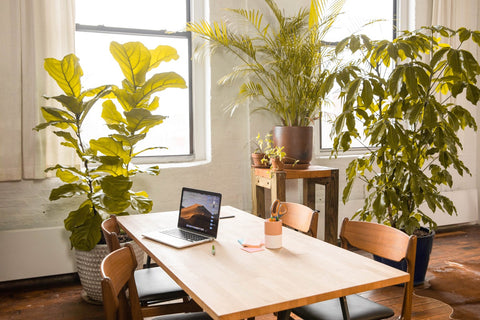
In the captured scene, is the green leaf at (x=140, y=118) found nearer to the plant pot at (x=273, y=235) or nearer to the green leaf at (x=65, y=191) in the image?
the green leaf at (x=65, y=191)

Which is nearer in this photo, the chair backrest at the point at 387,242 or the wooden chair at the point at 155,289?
the chair backrest at the point at 387,242

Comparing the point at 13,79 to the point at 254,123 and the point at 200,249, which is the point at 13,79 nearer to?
the point at 254,123

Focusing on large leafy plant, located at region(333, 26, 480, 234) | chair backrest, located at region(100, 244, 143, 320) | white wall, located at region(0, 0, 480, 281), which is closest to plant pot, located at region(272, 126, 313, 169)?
large leafy plant, located at region(333, 26, 480, 234)

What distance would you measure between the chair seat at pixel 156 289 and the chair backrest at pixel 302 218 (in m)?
0.74

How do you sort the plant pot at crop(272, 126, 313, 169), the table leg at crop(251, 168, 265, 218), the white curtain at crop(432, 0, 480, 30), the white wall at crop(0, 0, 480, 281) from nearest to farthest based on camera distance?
the white wall at crop(0, 0, 480, 281) < the plant pot at crop(272, 126, 313, 169) < the table leg at crop(251, 168, 265, 218) < the white curtain at crop(432, 0, 480, 30)

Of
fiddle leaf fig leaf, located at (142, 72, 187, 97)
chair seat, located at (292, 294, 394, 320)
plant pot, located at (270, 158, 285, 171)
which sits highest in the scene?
fiddle leaf fig leaf, located at (142, 72, 187, 97)

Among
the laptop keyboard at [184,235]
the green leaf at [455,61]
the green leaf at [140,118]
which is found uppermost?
the green leaf at [455,61]

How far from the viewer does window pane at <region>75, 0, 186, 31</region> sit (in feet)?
13.1

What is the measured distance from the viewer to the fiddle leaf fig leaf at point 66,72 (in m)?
3.19

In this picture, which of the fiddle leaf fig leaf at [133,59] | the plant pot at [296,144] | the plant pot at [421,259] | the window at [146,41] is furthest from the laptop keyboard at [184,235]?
the plant pot at [421,259]

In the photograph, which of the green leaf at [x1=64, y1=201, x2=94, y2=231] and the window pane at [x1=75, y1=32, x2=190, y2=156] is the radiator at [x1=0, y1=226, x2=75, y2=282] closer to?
the green leaf at [x1=64, y1=201, x2=94, y2=231]

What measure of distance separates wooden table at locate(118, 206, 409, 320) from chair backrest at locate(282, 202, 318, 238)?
0.79ft

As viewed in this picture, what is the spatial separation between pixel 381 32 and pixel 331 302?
3.96 meters

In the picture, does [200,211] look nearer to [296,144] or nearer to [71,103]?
[71,103]
